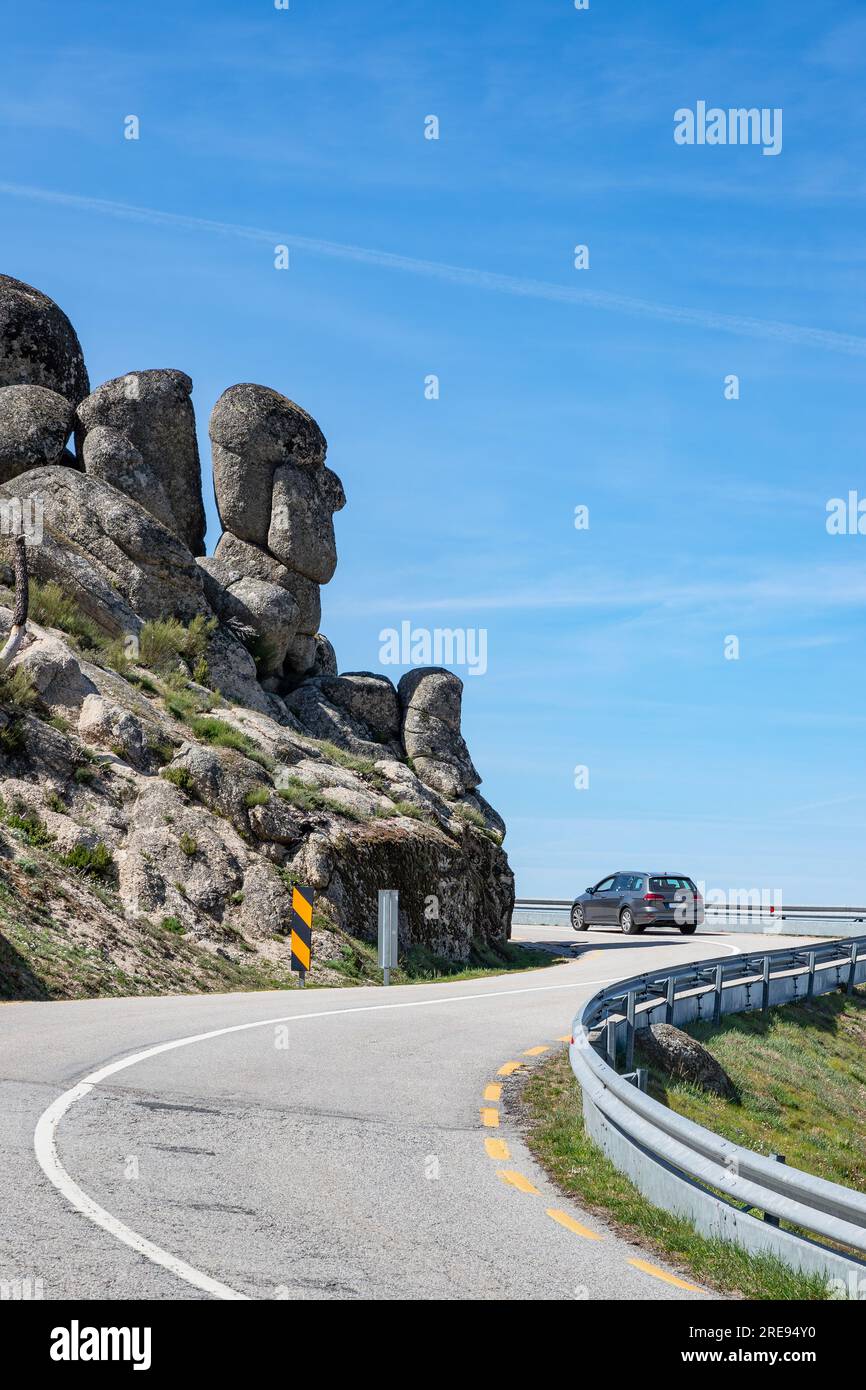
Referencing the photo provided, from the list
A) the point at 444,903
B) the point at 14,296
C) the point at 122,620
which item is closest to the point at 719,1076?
the point at 444,903

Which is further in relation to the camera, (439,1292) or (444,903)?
(444,903)

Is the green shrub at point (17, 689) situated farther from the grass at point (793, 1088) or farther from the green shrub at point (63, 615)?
the grass at point (793, 1088)

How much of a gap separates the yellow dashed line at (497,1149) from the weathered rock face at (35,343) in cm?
3674

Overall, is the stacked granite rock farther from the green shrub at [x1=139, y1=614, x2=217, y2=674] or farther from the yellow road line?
the yellow road line

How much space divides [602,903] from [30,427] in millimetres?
21545

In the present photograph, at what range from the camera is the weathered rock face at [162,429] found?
40719 mm

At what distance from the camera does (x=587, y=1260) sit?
6.44 meters

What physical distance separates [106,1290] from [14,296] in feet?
136

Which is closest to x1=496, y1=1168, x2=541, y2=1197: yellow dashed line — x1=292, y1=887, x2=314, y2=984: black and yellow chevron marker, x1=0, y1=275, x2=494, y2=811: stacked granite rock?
x1=292, y1=887, x2=314, y2=984: black and yellow chevron marker

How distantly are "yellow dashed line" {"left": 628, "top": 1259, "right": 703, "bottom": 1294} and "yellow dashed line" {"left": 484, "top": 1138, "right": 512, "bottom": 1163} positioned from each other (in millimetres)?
2508

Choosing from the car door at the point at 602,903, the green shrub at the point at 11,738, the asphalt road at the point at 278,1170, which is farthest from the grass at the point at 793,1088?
the car door at the point at 602,903

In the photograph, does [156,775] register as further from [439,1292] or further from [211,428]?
[439,1292]

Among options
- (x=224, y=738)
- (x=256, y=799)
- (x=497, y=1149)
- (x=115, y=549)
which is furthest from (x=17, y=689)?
(x=497, y=1149)

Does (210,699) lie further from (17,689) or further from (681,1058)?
(681,1058)
